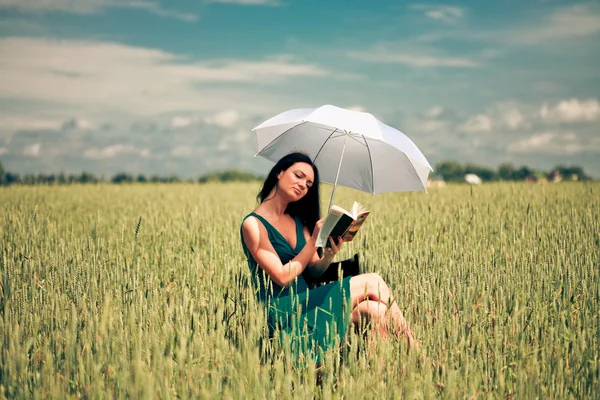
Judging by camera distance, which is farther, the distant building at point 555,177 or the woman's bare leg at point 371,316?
the distant building at point 555,177

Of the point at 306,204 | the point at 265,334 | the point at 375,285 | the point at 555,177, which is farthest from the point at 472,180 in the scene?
the point at 555,177

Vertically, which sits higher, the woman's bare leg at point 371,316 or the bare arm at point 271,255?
the bare arm at point 271,255

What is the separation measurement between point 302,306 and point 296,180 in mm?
888

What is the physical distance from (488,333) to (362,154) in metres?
2.05

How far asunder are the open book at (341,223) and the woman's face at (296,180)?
535 mm

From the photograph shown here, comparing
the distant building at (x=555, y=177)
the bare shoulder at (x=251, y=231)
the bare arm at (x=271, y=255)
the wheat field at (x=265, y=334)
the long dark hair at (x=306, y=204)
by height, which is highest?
the distant building at (x=555, y=177)

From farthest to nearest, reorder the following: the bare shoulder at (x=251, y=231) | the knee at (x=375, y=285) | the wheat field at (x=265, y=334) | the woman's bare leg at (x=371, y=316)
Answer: the bare shoulder at (x=251, y=231), the knee at (x=375, y=285), the woman's bare leg at (x=371, y=316), the wheat field at (x=265, y=334)

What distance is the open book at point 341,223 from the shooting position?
3305mm

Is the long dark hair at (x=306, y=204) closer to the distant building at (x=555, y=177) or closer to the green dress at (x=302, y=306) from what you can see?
the green dress at (x=302, y=306)

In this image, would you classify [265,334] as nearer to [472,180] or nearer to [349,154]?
[349,154]

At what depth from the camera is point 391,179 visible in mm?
5090

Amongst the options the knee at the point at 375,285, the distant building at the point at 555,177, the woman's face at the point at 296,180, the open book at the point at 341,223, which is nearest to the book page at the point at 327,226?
the open book at the point at 341,223

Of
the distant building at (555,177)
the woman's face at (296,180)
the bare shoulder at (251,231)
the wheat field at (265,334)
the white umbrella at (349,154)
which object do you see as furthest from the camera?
the distant building at (555,177)

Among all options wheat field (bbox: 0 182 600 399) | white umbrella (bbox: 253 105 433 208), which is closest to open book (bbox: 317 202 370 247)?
wheat field (bbox: 0 182 600 399)
